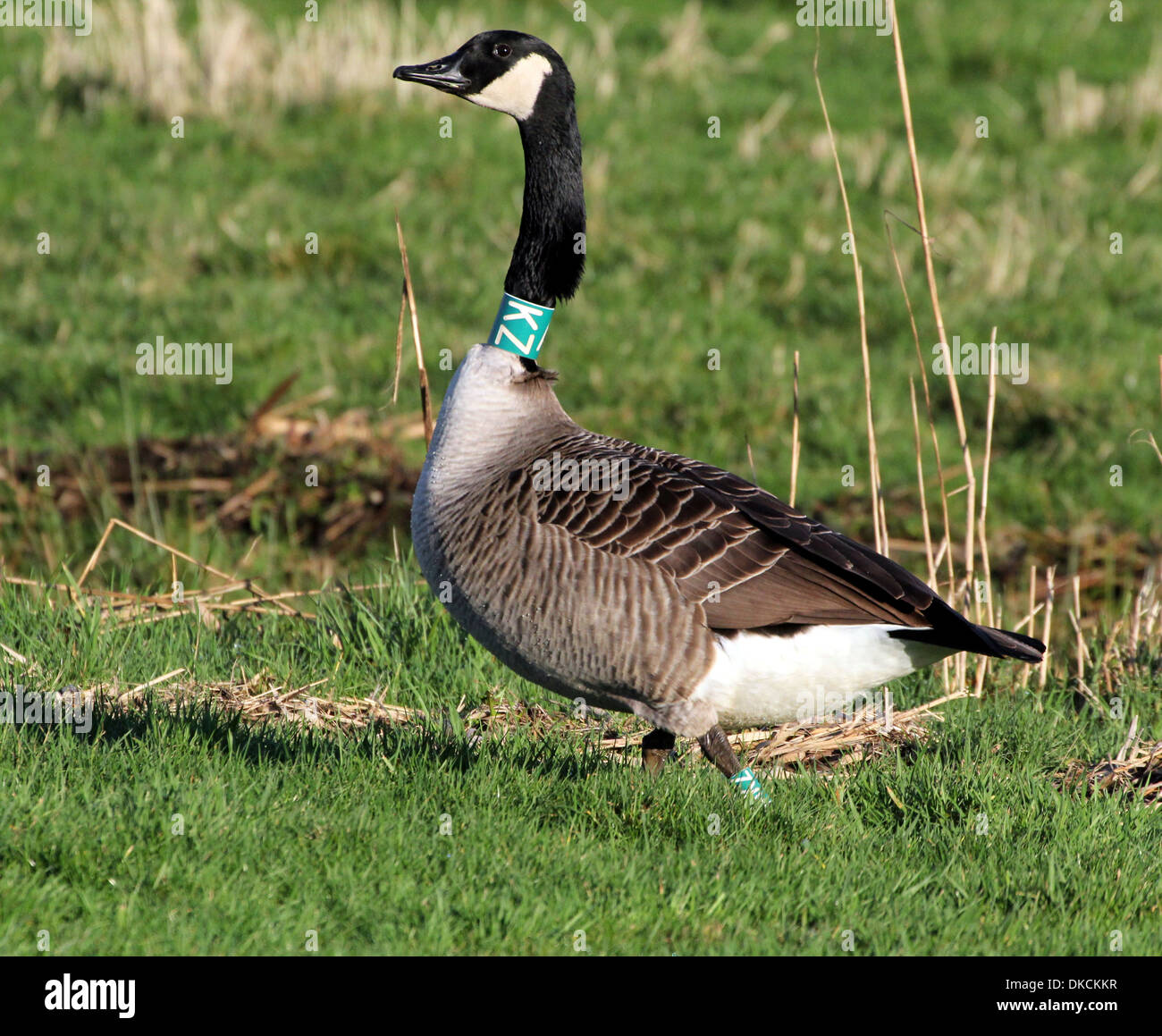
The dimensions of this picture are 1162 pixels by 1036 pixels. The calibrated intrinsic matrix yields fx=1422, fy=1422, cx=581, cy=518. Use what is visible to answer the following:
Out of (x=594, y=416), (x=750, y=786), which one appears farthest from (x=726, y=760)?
(x=594, y=416)

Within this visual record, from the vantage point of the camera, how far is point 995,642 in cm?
496

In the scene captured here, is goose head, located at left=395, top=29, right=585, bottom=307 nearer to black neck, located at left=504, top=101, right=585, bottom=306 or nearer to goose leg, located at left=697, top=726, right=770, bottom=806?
black neck, located at left=504, top=101, right=585, bottom=306

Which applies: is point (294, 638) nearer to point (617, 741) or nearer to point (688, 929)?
point (617, 741)

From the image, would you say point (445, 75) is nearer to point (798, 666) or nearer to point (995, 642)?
point (798, 666)

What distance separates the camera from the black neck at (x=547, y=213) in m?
5.58

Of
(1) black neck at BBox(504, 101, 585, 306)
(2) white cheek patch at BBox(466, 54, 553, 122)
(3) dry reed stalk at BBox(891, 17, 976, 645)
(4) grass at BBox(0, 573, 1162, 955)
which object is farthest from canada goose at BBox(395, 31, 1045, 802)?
(3) dry reed stalk at BBox(891, 17, 976, 645)

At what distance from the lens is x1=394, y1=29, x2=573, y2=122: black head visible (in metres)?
5.54

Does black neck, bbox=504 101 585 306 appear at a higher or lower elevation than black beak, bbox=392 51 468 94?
A: lower

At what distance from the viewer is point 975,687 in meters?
6.92

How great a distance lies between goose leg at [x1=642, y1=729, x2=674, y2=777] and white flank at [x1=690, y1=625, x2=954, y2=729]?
0.32 m

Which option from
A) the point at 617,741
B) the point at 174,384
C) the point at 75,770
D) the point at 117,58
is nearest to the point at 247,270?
the point at 174,384

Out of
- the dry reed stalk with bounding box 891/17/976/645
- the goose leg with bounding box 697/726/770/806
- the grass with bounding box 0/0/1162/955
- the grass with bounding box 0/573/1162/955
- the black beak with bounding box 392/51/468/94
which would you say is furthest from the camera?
the dry reed stalk with bounding box 891/17/976/645

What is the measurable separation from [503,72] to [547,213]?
22.4 inches

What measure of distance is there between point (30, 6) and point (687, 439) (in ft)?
32.8
